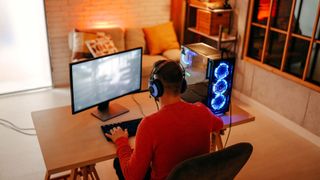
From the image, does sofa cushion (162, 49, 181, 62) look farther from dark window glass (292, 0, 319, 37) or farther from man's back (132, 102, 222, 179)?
man's back (132, 102, 222, 179)

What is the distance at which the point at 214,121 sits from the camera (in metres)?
1.70

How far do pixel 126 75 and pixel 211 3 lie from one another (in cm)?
223

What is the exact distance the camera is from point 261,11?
3645 mm

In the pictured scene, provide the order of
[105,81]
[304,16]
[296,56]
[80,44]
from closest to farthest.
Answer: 1. [105,81]
2. [304,16]
3. [296,56]
4. [80,44]

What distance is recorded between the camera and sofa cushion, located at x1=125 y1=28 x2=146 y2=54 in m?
4.38

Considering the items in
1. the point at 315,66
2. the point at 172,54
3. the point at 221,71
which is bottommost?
the point at 172,54

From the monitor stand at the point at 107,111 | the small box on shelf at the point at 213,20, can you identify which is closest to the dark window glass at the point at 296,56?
the small box on shelf at the point at 213,20

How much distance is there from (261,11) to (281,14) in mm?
274

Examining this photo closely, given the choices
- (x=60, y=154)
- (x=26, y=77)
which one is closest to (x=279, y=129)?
(x=60, y=154)

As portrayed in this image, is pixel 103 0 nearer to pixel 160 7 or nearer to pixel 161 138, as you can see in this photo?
pixel 160 7

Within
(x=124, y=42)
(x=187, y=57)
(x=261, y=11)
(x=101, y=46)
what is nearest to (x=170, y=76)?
(x=187, y=57)

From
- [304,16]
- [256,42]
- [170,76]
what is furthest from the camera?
[256,42]

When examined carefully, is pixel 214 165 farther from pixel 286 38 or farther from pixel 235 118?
pixel 286 38

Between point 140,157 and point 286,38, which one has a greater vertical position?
point 286,38
